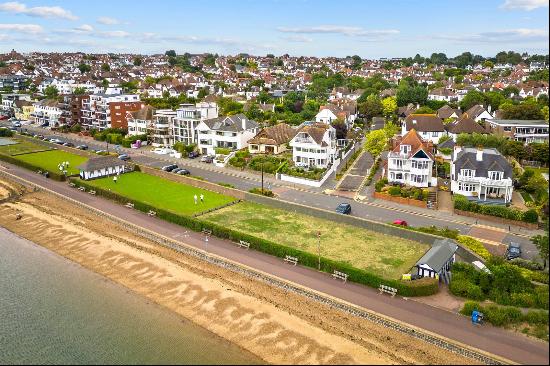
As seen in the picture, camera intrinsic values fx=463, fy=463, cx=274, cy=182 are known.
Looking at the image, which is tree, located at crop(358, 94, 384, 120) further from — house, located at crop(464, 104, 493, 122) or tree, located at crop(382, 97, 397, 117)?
house, located at crop(464, 104, 493, 122)

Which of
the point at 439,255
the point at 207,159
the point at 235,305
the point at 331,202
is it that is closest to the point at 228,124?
the point at 207,159

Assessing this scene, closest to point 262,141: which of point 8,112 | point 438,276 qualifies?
point 438,276

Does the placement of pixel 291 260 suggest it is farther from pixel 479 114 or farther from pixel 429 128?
pixel 479 114

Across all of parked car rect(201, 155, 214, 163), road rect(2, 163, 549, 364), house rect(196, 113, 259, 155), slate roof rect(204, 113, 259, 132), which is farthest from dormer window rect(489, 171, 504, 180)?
parked car rect(201, 155, 214, 163)

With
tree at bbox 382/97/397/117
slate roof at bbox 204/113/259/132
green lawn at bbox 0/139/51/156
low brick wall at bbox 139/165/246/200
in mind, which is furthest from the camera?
tree at bbox 382/97/397/117

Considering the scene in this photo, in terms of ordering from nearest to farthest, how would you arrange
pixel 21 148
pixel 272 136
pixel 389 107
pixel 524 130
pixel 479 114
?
pixel 524 130 → pixel 272 136 → pixel 479 114 → pixel 21 148 → pixel 389 107

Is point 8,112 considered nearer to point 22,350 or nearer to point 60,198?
point 60,198
